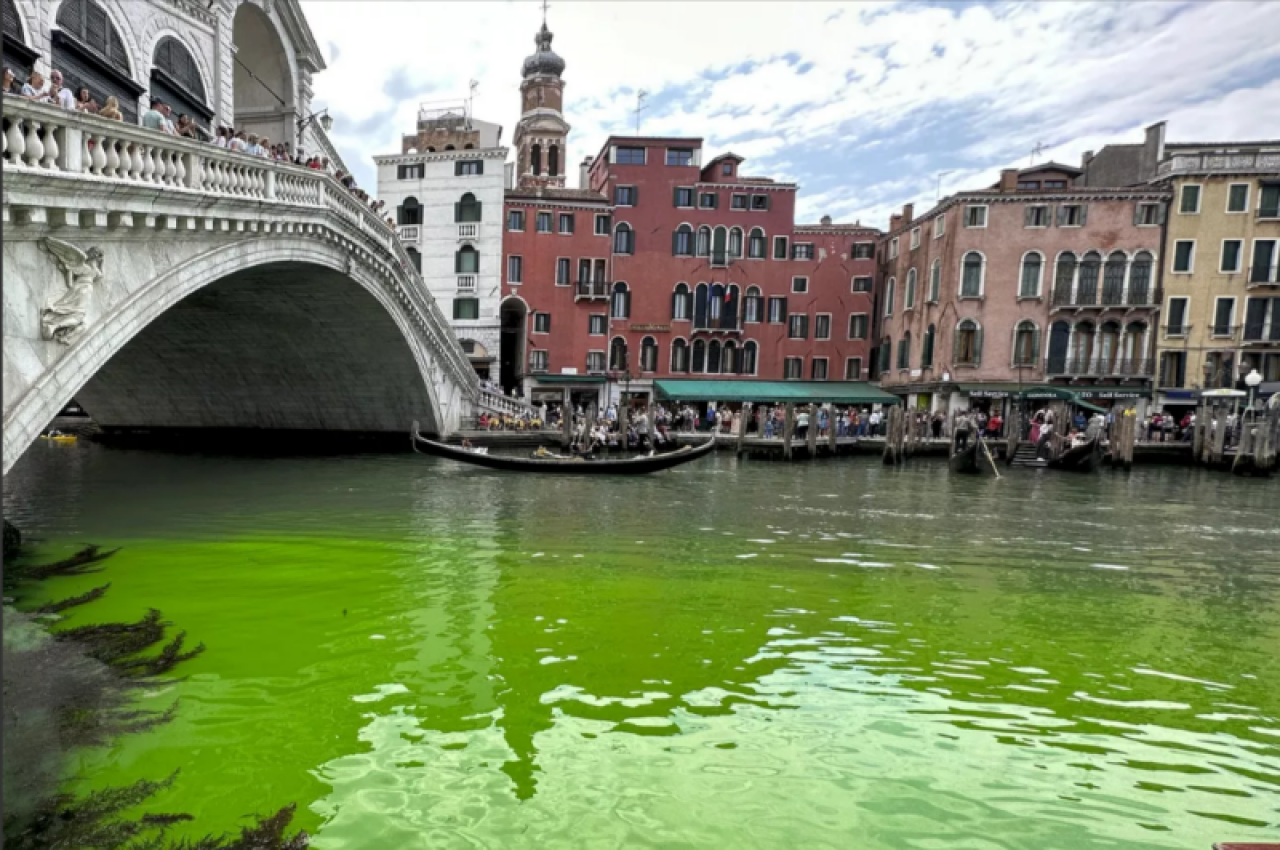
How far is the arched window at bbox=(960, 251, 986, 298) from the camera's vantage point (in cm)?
2489

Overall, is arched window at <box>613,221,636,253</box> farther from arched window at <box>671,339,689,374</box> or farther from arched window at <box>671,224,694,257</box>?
arched window at <box>671,339,689,374</box>

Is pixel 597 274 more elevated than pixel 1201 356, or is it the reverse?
pixel 597 274

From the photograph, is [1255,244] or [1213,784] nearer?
[1213,784]

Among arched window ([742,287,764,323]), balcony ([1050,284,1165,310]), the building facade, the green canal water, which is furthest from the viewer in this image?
arched window ([742,287,764,323])

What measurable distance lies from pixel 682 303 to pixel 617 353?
3095mm

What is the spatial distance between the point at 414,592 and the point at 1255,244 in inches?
1106

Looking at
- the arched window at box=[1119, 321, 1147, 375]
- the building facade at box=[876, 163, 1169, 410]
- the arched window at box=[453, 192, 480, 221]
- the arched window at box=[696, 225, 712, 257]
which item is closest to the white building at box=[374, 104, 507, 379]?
the arched window at box=[453, 192, 480, 221]

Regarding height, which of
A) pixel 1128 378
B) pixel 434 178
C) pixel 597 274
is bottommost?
pixel 1128 378

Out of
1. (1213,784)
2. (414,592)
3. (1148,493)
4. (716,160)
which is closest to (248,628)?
(414,592)

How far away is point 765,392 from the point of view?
26859mm

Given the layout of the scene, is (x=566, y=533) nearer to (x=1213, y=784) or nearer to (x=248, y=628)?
(x=248, y=628)

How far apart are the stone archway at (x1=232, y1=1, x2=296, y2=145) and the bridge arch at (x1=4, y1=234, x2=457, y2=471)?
4.51 m

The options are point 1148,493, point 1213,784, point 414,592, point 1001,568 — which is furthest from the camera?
point 1148,493

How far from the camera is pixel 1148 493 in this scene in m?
14.3
